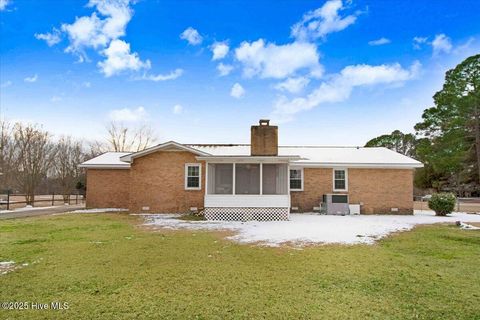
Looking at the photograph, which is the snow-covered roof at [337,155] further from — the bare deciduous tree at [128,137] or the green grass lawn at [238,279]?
the bare deciduous tree at [128,137]

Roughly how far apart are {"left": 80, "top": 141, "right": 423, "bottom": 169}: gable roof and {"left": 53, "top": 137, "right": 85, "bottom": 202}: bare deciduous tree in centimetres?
987

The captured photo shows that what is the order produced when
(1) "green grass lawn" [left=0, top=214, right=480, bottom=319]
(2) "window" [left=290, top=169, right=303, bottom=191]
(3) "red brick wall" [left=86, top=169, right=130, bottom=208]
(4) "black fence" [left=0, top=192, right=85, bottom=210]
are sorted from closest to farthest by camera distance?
(1) "green grass lawn" [left=0, top=214, right=480, bottom=319] < (2) "window" [left=290, top=169, right=303, bottom=191] < (3) "red brick wall" [left=86, top=169, right=130, bottom=208] < (4) "black fence" [left=0, top=192, right=85, bottom=210]

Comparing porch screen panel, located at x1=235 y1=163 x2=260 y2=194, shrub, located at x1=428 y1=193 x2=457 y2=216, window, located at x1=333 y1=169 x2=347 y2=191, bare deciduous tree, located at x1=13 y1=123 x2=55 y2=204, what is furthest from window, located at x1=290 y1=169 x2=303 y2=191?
bare deciduous tree, located at x1=13 y1=123 x2=55 y2=204

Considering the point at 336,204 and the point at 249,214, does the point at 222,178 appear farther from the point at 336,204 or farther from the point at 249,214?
the point at 336,204

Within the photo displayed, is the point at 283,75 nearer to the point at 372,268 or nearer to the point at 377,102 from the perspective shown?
the point at 377,102

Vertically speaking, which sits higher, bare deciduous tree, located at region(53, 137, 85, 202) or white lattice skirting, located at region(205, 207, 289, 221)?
bare deciduous tree, located at region(53, 137, 85, 202)

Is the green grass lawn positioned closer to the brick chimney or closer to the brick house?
the brick house

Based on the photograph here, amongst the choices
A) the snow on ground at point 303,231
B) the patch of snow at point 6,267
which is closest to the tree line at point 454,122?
the snow on ground at point 303,231

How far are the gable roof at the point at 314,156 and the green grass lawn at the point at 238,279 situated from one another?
8.79m

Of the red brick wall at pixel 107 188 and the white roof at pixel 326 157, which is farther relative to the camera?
the red brick wall at pixel 107 188

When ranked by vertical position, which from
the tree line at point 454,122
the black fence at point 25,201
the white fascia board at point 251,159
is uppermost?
the tree line at point 454,122

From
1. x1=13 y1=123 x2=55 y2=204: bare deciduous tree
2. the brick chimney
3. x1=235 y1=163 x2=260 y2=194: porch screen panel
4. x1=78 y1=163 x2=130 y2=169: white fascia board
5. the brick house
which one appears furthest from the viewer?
x1=13 y1=123 x2=55 y2=204: bare deciduous tree

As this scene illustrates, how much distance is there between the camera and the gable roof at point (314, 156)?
1875cm

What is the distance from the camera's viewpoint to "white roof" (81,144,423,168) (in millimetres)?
19781
